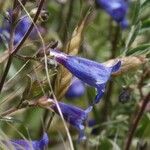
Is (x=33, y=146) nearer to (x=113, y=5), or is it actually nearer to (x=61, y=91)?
(x=61, y=91)

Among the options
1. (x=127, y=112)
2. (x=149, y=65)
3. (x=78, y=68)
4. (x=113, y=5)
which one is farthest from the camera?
(x=113, y=5)

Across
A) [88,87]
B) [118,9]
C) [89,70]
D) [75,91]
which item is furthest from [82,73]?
[75,91]

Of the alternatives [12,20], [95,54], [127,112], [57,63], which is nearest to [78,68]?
[57,63]

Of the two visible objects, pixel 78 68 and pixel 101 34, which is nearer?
pixel 78 68

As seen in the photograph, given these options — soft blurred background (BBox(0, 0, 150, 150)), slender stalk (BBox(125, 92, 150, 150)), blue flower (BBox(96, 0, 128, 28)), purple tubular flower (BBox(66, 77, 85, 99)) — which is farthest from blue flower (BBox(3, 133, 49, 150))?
purple tubular flower (BBox(66, 77, 85, 99))

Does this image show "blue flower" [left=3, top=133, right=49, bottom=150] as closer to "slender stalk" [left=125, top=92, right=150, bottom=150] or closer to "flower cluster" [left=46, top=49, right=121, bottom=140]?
"flower cluster" [left=46, top=49, right=121, bottom=140]

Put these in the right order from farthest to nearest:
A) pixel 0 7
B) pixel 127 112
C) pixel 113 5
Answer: pixel 113 5
pixel 127 112
pixel 0 7

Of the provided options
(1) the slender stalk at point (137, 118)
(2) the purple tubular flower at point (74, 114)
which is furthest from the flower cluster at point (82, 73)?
(1) the slender stalk at point (137, 118)

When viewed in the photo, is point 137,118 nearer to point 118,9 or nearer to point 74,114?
point 74,114
